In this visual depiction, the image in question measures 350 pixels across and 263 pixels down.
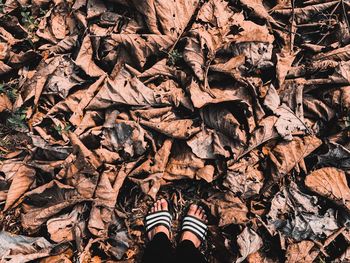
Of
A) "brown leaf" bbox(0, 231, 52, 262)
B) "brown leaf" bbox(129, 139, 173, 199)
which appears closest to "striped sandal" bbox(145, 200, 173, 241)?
"brown leaf" bbox(129, 139, 173, 199)

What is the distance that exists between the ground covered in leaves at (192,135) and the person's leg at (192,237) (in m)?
0.08

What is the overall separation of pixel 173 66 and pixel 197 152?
2.38ft

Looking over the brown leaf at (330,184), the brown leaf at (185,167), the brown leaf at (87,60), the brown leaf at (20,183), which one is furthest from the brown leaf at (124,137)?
the brown leaf at (330,184)

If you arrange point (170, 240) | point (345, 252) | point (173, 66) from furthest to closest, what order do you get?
1. point (170, 240)
2. point (173, 66)
3. point (345, 252)

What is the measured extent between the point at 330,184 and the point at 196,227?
1082mm

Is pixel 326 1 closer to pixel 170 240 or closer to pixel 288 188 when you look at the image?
pixel 288 188

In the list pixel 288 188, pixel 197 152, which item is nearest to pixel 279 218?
pixel 288 188

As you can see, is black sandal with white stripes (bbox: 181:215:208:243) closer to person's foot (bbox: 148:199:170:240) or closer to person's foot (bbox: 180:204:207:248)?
person's foot (bbox: 180:204:207:248)

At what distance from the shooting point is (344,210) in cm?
253

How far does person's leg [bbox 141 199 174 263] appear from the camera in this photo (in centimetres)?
268

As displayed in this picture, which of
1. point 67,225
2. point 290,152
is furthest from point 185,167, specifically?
point 67,225

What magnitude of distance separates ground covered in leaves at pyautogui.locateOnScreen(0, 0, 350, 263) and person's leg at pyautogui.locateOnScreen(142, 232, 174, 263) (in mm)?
110

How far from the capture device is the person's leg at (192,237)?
8.84ft

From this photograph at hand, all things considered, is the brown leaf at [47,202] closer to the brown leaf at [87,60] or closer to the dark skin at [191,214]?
the dark skin at [191,214]
